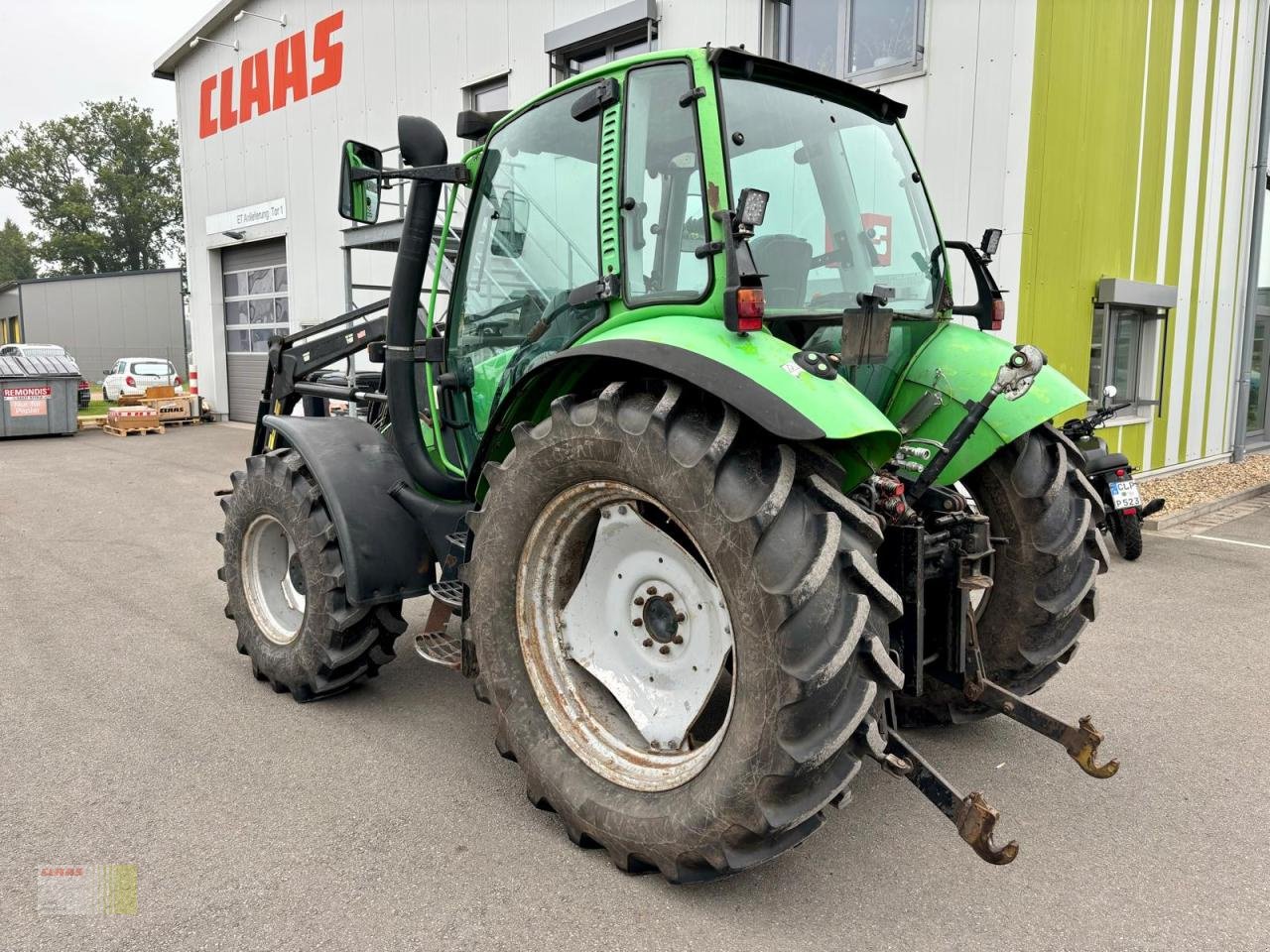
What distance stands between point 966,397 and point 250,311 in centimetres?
1829

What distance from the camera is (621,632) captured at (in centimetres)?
284

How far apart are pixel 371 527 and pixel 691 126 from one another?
1.99 m

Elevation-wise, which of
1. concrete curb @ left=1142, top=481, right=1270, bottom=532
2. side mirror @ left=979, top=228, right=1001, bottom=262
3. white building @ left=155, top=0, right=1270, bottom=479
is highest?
white building @ left=155, top=0, right=1270, bottom=479

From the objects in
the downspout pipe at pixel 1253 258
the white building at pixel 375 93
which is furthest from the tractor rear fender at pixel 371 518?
the downspout pipe at pixel 1253 258

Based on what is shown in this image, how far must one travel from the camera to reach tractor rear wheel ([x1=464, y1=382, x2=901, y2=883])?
86.7 inches

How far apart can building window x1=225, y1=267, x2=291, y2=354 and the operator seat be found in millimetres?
16033

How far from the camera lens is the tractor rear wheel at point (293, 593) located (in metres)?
3.68

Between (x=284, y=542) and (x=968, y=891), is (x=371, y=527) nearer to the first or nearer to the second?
(x=284, y=542)

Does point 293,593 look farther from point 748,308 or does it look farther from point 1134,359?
point 1134,359

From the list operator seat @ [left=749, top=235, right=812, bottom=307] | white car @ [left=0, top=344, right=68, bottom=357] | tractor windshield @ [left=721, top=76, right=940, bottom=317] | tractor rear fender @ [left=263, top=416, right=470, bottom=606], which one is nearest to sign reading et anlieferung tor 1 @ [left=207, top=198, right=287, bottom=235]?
white car @ [left=0, top=344, right=68, bottom=357]

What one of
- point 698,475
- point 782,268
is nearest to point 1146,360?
point 782,268

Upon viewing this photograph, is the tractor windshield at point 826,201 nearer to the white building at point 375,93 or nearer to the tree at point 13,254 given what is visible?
the white building at point 375,93

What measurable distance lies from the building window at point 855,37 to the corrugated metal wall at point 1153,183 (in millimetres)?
1108

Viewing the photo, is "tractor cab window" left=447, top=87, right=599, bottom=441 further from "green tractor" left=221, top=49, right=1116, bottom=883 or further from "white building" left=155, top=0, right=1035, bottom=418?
"white building" left=155, top=0, right=1035, bottom=418
